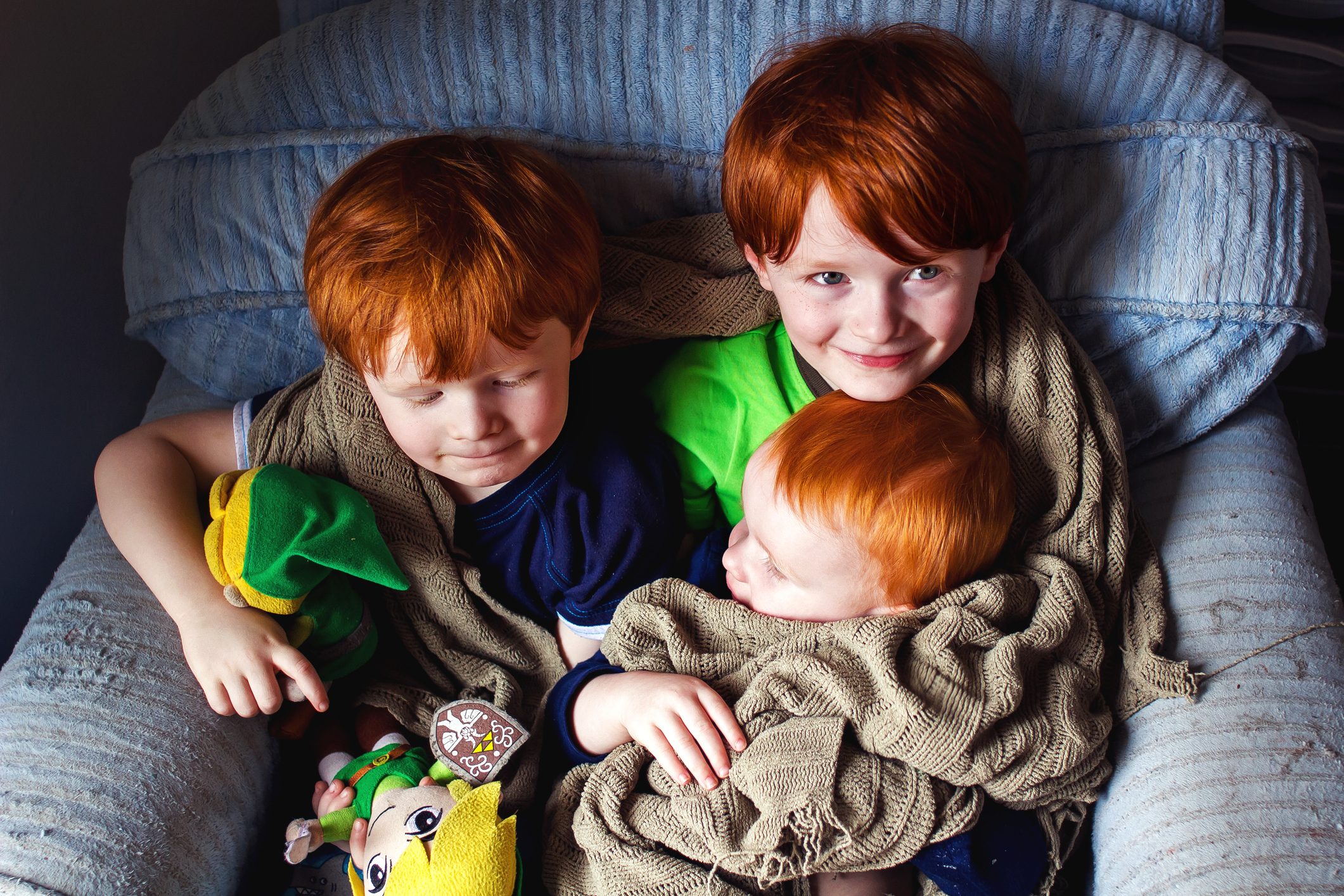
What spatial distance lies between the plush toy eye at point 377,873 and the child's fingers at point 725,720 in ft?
1.03

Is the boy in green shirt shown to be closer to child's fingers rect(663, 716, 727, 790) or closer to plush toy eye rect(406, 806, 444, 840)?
child's fingers rect(663, 716, 727, 790)

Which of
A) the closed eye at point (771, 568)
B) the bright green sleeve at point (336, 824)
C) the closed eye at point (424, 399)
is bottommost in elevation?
the bright green sleeve at point (336, 824)

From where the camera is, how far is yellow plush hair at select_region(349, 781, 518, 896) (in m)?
0.92

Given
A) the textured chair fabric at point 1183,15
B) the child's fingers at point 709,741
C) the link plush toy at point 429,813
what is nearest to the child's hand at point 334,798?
the link plush toy at point 429,813

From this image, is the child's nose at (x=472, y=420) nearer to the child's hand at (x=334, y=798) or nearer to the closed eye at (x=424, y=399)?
the closed eye at (x=424, y=399)

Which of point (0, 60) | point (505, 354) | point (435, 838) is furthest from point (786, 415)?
point (0, 60)

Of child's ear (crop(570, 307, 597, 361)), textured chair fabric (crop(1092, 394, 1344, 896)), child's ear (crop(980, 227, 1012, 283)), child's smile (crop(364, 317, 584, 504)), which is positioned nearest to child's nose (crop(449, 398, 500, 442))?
child's smile (crop(364, 317, 584, 504))

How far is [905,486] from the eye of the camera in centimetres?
98

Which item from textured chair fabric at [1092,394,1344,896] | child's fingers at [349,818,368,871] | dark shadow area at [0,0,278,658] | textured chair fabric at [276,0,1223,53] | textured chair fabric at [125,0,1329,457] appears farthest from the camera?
dark shadow area at [0,0,278,658]

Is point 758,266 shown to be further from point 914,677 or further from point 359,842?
point 359,842

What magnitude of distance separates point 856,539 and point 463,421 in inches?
14.3

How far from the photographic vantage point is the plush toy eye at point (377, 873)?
0.97 metres

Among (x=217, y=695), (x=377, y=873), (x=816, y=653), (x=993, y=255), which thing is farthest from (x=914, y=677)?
(x=217, y=695)

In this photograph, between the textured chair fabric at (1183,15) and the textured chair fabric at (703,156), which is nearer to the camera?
the textured chair fabric at (703,156)
